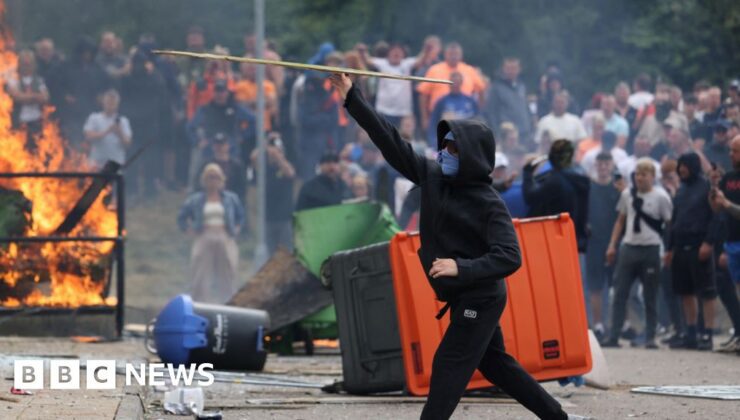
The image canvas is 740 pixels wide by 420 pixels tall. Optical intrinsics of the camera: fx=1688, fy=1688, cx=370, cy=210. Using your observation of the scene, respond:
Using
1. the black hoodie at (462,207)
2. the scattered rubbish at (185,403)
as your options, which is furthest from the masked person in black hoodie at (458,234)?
the scattered rubbish at (185,403)

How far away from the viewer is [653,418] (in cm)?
991

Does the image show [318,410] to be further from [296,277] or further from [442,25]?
[442,25]

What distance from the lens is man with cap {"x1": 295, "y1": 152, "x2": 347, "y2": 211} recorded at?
59.9ft

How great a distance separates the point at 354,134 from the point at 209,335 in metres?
10.2

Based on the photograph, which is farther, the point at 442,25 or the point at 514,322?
the point at 442,25

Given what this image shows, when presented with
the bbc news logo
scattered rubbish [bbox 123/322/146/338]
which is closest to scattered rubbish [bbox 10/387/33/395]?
the bbc news logo

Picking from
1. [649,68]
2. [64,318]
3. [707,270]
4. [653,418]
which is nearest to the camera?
[653,418]

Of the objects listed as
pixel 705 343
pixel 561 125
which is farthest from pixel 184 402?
pixel 561 125

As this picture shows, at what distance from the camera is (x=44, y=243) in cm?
1483

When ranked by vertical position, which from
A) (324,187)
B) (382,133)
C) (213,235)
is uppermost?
(324,187)

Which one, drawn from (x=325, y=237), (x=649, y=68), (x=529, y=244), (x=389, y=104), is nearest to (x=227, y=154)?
(x=389, y=104)

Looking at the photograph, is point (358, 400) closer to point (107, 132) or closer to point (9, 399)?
point (9, 399)

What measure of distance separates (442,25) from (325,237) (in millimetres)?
13237

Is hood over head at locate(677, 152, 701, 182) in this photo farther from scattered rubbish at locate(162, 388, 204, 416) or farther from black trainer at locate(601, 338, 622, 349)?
scattered rubbish at locate(162, 388, 204, 416)
